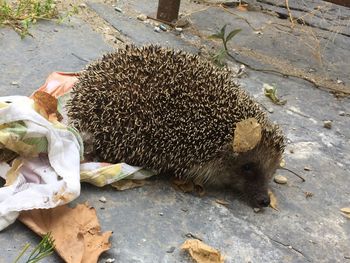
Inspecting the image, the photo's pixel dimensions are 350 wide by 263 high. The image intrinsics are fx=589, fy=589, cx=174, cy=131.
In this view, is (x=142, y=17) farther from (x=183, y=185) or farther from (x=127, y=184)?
(x=127, y=184)

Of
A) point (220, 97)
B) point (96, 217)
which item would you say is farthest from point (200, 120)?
point (96, 217)

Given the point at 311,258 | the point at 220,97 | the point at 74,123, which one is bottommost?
the point at 311,258

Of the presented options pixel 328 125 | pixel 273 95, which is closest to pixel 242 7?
pixel 273 95

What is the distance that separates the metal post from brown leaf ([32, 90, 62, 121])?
2.15 meters

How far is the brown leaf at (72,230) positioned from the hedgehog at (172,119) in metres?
0.53

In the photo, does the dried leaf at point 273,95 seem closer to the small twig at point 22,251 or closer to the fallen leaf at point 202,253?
the fallen leaf at point 202,253

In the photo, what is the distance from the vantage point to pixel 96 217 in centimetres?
281

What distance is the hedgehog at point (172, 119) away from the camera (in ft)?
10.5

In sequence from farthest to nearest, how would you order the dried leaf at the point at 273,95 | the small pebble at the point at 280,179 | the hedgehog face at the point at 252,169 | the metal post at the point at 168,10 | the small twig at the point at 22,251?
the metal post at the point at 168,10 < the dried leaf at the point at 273,95 < the small pebble at the point at 280,179 < the hedgehog face at the point at 252,169 < the small twig at the point at 22,251

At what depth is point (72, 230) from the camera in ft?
8.82

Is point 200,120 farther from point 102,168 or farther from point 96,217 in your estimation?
point 96,217

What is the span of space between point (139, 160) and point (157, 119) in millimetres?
250

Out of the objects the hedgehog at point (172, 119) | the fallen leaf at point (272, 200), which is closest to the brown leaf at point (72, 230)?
the hedgehog at point (172, 119)

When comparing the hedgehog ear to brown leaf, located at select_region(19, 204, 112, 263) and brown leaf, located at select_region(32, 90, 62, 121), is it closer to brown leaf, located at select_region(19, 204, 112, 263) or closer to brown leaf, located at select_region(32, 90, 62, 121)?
brown leaf, located at select_region(19, 204, 112, 263)
